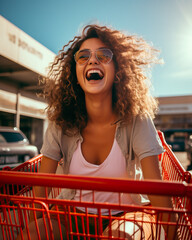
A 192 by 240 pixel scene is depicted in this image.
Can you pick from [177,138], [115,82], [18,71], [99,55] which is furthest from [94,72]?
[177,138]

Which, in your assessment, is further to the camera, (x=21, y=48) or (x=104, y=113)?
(x=21, y=48)

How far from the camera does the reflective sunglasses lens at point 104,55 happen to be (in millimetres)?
1805

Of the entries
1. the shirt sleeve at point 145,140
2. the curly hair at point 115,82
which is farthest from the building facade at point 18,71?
the shirt sleeve at point 145,140

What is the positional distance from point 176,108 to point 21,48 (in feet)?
83.3

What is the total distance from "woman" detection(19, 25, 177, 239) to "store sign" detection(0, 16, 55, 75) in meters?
8.19

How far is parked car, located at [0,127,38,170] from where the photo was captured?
4.37 meters

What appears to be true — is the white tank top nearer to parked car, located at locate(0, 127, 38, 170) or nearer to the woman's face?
the woman's face

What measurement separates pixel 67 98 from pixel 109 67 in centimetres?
56

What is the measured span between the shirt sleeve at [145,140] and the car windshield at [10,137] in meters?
3.84

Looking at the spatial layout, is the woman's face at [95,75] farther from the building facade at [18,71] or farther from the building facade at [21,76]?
the building facade at [21,76]

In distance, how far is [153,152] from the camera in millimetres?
1531

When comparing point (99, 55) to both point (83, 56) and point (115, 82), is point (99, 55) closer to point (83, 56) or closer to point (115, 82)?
point (83, 56)

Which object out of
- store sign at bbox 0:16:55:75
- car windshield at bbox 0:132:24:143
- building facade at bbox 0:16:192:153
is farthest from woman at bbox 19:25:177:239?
building facade at bbox 0:16:192:153

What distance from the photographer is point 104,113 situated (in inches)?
76.8
